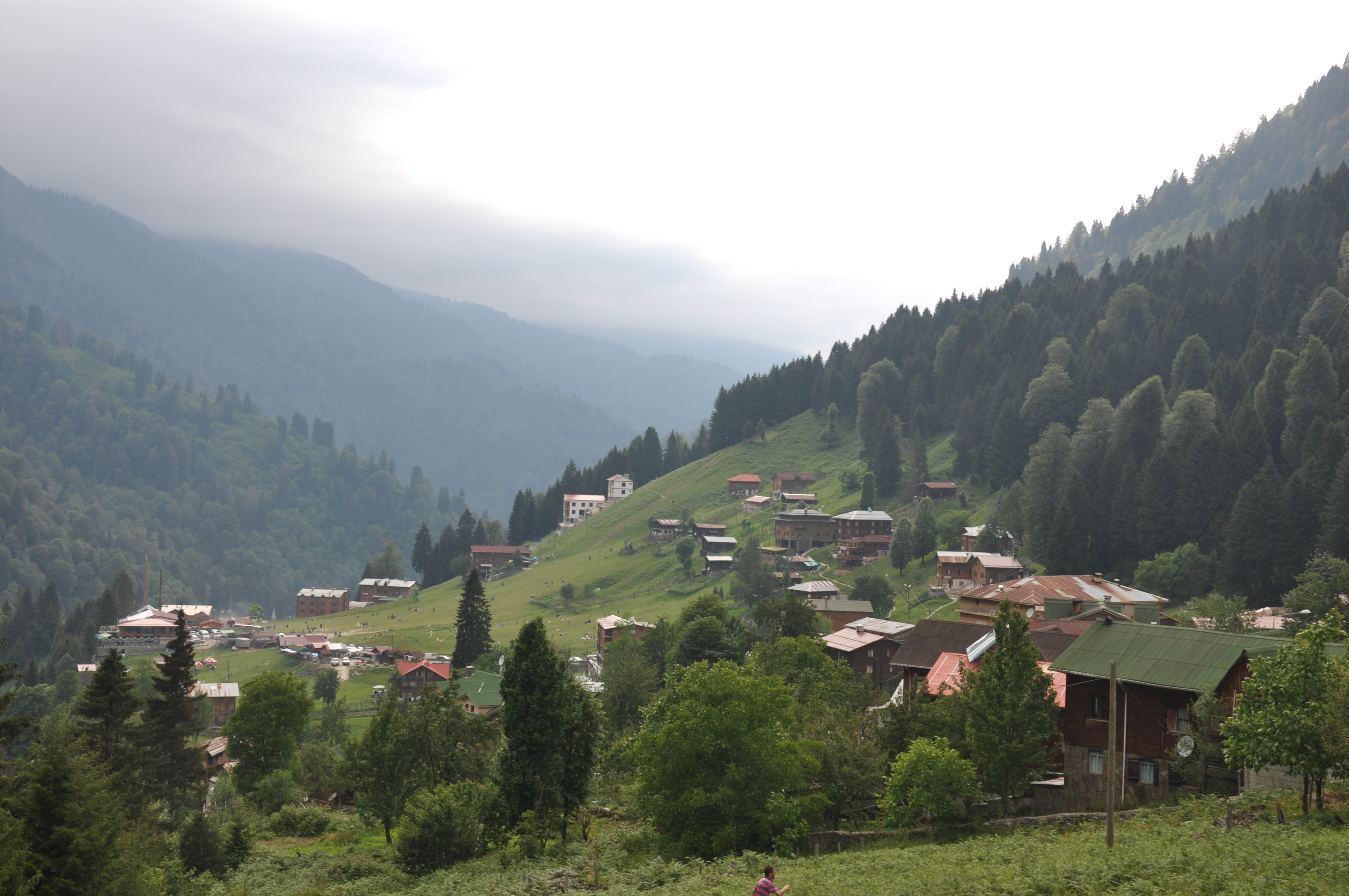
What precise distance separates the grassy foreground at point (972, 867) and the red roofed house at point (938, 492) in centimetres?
10947

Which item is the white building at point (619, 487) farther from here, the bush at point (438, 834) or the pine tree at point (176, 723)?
the bush at point (438, 834)

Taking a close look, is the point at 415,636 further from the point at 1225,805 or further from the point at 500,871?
the point at 1225,805

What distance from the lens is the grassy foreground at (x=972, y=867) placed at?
20.6 m

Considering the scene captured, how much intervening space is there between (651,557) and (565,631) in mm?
31440

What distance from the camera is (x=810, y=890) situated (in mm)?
23953

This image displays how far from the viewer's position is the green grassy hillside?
11931 cm

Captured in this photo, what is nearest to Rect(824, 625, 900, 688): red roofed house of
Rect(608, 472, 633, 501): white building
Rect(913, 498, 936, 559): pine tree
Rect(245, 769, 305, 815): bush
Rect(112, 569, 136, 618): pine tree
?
Rect(245, 769, 305, 815): bush

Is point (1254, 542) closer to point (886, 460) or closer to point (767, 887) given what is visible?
point (886, 460)

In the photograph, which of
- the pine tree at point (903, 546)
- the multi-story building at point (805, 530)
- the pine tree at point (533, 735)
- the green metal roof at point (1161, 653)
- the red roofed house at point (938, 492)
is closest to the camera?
the green metal roof at point (1161, 653)

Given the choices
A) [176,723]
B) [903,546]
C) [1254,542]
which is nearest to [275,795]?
[176,723]

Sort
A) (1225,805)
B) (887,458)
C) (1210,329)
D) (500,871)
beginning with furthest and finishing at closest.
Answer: (887,458) < (1210,329) < (500,871) < (1225,805)

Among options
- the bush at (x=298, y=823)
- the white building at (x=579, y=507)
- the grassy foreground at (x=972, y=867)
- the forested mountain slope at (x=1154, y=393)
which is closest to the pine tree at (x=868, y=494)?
the forested mountain slope at (x=1154, y=393)

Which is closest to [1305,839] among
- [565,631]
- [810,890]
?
[810,890]

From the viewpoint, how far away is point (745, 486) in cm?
16788
